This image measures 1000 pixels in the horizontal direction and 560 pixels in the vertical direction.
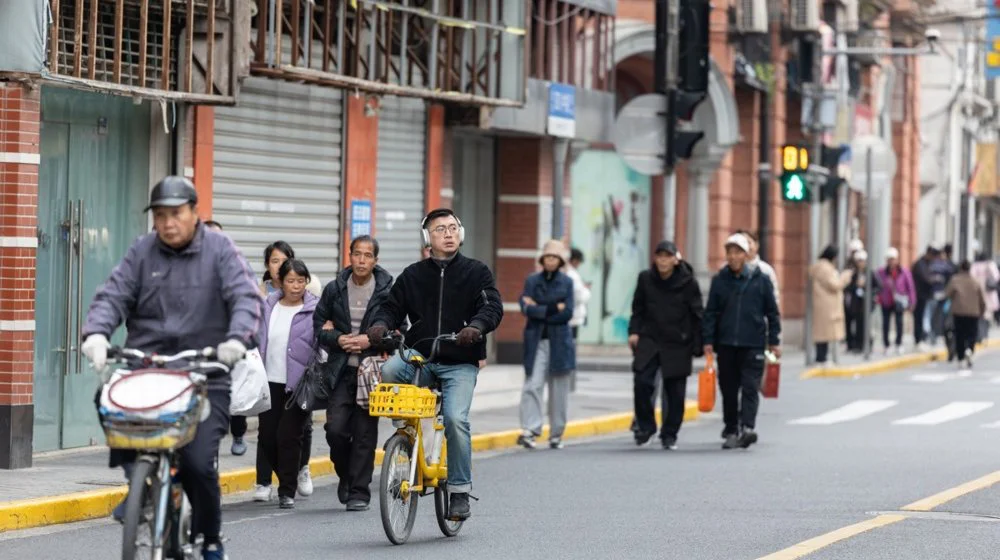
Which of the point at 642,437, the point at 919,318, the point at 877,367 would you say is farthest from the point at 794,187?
the point at 642,437

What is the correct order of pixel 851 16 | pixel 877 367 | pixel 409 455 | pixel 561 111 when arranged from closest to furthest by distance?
pixel 409 455 < pixel 561 111 < pixel 877 367 < pixel 851 16

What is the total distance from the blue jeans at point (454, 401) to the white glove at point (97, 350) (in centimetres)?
320

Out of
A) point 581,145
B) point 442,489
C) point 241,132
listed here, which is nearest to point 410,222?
point 241,132

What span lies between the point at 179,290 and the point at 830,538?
14.2 ft

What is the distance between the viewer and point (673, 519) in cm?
1206

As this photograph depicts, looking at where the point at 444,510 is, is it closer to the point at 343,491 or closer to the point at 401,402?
the point at 401,402

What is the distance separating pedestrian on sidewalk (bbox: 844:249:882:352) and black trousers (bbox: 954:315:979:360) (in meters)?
1.40

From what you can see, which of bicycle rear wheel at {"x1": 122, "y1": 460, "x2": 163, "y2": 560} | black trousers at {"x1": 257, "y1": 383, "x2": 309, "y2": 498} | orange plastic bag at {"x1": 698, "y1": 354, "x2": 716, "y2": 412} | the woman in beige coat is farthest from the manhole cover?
the woman in beige coat

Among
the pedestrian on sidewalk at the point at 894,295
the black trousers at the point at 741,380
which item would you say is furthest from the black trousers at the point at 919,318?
the black trousers at the point at 741,380

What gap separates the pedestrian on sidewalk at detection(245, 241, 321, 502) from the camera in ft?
43.3

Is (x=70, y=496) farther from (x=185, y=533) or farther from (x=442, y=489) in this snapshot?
(x=185, y=533)

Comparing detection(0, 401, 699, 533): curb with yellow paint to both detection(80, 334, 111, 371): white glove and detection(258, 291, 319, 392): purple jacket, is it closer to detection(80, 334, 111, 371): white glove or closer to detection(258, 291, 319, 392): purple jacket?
detection(258, 291, 319, 392): purple jacket

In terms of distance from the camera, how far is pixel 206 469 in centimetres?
820

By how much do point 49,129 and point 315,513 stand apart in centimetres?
419
